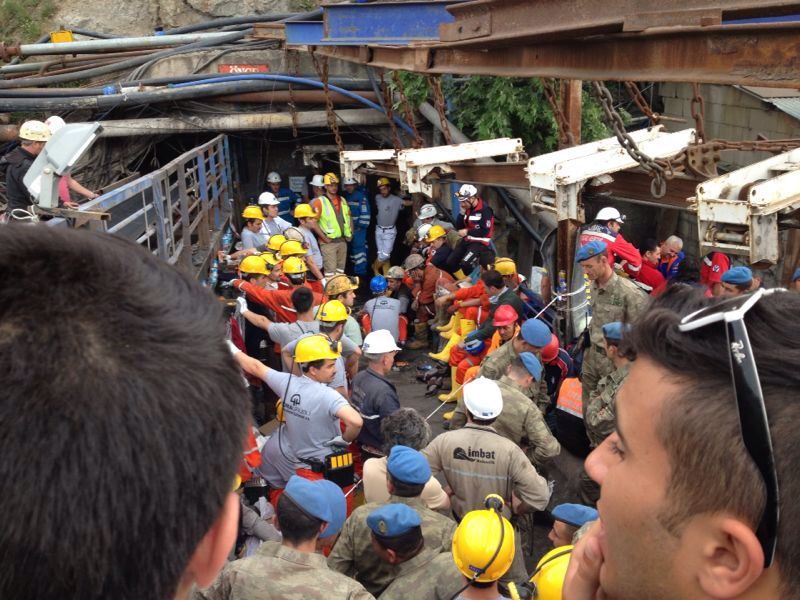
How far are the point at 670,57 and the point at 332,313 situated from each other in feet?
13.4

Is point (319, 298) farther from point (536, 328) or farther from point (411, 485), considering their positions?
point (411, 485)

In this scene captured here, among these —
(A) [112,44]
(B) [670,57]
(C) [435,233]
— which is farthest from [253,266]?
(A) [112,44]

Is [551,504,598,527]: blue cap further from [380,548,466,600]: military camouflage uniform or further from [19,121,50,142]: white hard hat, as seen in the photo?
[19,121,50,142]: white hard hat

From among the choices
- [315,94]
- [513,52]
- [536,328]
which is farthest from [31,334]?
[315,94]

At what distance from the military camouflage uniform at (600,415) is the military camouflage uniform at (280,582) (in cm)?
286

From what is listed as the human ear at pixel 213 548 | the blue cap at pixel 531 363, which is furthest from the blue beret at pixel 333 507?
the human ear at pixel 213 548

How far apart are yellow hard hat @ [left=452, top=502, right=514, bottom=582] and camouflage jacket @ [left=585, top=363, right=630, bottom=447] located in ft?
7.71

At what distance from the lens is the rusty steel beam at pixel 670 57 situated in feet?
10.9

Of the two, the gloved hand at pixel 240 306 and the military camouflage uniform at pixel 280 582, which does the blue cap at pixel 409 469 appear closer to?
the military camouflage uniform at pixel 280 582

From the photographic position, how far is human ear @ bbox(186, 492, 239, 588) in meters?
0.93

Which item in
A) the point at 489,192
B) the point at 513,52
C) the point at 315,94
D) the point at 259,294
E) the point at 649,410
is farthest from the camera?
the point at 315,94

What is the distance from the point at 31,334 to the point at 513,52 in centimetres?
490

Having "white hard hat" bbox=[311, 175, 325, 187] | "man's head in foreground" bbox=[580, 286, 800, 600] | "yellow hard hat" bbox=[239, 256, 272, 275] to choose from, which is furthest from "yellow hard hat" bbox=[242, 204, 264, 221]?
"man's head in foreground" bbox=[580, 286, 800, 600]

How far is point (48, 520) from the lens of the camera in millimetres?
776
